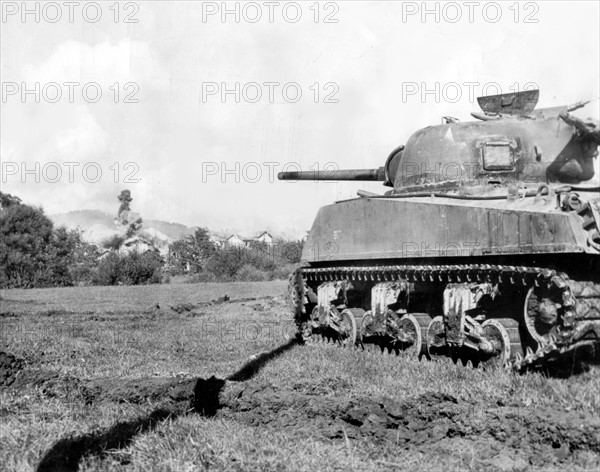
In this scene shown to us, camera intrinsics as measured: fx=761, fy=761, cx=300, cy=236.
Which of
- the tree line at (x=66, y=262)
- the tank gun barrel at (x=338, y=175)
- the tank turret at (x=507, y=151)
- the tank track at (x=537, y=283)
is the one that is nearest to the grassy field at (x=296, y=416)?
the tank track at (x=537, y=283)

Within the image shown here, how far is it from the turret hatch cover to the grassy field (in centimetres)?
408

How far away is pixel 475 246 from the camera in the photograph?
932 centimetres

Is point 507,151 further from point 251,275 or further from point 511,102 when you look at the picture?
point 251,275

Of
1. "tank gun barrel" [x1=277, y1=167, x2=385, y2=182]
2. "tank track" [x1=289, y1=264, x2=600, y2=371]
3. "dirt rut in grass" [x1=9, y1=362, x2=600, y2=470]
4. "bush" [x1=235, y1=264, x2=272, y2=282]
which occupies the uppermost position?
"tank gun barrel" [x1=277, y1=167, x2=385, y2=182]

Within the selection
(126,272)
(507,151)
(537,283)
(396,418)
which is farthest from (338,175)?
(126,272)

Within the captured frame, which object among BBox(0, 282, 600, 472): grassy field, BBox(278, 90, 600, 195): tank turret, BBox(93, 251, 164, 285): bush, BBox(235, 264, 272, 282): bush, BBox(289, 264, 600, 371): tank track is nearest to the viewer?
BBox(0, 282, 600, 472): grassy field

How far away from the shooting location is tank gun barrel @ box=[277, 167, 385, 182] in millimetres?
13065

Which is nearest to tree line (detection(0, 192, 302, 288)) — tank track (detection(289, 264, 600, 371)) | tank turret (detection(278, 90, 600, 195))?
tank turret (detection(278, 90, 600, 195))

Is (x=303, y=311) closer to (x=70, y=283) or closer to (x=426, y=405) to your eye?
(x=426, y=405)

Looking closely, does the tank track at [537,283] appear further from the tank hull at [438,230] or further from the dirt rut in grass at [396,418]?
the dirt rut in grass at [396,418]

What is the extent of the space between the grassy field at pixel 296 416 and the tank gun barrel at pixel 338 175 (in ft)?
12.3

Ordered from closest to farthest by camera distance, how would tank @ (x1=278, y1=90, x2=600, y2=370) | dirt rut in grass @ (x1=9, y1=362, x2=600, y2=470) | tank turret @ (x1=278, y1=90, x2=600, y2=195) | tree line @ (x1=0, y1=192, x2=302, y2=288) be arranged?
dirt rut in grass @ (x1=9, y1=362, x2=600, y2=470)
tank @ (x1=278, y1=90, x2=600, y2=370)
tank turret @ (x1=278, y1=90, x2=600, y2=195)
tree line @ (x1=0, y1=192, x2=302, y2=288)

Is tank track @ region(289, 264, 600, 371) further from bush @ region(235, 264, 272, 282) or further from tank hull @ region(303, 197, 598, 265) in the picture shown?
bush @ region(235, 264, 272, 282)

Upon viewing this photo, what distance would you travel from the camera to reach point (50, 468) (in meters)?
4.95
